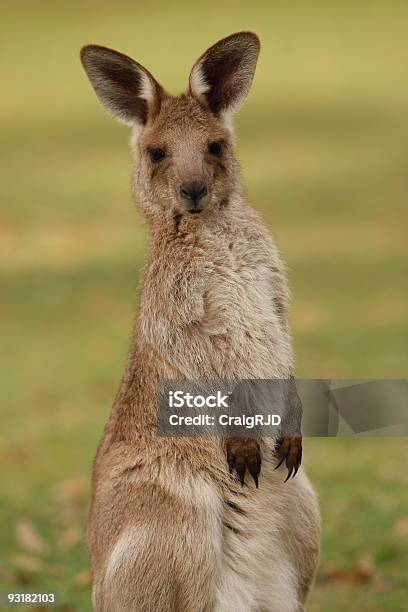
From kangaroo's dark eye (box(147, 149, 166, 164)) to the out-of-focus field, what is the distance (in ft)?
6.42

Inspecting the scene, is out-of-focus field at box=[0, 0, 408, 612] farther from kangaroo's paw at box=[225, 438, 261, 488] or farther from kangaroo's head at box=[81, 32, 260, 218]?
kangaroo's head at box=[81, 32, 260, 218]


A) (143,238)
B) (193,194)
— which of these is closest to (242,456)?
(193,194)

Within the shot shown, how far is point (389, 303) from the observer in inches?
421

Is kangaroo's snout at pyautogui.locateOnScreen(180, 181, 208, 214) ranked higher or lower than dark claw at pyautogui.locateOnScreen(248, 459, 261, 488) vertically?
higher

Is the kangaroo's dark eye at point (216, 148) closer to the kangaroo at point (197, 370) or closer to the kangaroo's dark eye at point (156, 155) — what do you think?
the kangaroo at point (197, 370)

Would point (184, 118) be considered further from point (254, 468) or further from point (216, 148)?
point (254, 468)

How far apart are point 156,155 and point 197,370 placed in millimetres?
710

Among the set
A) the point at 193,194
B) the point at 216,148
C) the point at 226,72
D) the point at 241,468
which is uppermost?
the point at 226,72

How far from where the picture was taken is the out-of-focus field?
6.55 m

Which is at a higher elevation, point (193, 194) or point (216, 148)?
point (216, 148)

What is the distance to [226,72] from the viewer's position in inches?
176

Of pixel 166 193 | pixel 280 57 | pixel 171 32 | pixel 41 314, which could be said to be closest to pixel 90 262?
pixel 41 314

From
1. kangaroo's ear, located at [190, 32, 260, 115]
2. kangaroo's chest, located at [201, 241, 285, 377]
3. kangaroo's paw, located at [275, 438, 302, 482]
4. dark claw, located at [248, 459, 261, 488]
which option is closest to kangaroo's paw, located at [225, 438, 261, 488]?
dark claw, located at [248, 459, 261, 488]

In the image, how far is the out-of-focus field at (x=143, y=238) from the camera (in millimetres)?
6551
